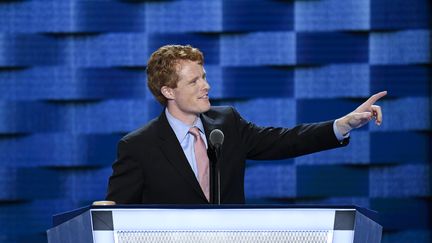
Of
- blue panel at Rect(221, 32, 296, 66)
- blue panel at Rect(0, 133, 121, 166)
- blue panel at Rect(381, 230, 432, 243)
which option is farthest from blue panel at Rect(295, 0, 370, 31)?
blue panel at Rect(0, 133, 121, 166)

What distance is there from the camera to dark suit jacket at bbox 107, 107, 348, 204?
93.4 inches

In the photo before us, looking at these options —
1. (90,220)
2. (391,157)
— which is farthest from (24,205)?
(90,220)

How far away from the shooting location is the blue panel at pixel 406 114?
335 cm

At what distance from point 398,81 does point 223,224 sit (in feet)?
6.17

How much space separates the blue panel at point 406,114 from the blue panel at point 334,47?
199 millimetres

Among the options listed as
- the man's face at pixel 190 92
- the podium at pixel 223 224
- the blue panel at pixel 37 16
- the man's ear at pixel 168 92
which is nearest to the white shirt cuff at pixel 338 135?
the man's face at pixel 190 92

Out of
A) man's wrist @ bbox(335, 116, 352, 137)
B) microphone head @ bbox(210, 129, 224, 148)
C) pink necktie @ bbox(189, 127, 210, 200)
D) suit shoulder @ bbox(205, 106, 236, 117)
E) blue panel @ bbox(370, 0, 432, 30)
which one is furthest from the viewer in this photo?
blue panel @ bbox(370, 0, 432, 30)

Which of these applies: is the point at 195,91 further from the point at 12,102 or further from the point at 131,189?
the point at 12,102

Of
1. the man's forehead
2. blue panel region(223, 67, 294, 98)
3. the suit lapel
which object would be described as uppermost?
the man's forehead

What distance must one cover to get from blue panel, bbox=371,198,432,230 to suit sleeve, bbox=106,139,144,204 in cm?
128

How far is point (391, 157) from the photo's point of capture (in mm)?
3381

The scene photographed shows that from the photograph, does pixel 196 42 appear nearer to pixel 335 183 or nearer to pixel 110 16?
pixel 110 16

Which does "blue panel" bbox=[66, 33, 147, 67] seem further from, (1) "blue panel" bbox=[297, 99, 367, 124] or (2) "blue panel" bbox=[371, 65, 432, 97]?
(2) "blue panel" bbox=[371, 65, 432, 97]

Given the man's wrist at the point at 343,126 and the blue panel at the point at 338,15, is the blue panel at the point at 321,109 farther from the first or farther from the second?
the man's wrist at the point at 343,126
